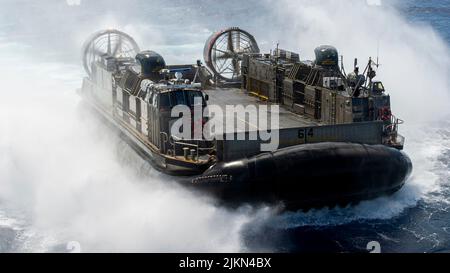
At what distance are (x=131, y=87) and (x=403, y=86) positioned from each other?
51.4 feet

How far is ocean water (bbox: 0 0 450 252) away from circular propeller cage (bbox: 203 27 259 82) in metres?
5.26

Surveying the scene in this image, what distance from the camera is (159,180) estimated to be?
15.4 meters

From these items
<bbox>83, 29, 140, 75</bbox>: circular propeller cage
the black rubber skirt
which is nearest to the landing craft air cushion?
the black rubber skirt

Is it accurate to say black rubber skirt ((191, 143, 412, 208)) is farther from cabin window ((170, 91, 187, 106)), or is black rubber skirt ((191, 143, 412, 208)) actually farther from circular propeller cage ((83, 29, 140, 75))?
circular propeller cage ((83, 29, 140, 75))

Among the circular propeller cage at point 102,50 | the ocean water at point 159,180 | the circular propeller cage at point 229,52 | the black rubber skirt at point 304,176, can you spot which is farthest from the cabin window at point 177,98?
the circular propeller cage at point 102,50

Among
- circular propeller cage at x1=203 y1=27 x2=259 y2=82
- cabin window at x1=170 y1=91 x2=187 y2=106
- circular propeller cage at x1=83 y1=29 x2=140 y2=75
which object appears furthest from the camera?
circular propeller cage at x1=203 y1=27 x2=259 y2=82

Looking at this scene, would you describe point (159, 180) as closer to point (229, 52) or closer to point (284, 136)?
point (284, 136)

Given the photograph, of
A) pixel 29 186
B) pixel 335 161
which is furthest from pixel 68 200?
pixel 335 161

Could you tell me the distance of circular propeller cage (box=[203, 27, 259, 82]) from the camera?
24.2m

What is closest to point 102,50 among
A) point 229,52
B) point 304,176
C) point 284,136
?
point 229,52

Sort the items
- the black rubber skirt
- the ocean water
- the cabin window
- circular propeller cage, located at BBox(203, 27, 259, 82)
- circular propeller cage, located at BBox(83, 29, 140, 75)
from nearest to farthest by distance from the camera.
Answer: the ocean water → the black rubber skirt → the cabin window → circular propeller cage, located at BBox(83, 29, 140, 75) → circular propeller cage, located at BBox(203, 27, 259, 82)

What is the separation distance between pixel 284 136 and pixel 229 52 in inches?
387

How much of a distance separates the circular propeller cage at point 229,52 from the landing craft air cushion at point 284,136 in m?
2.93
